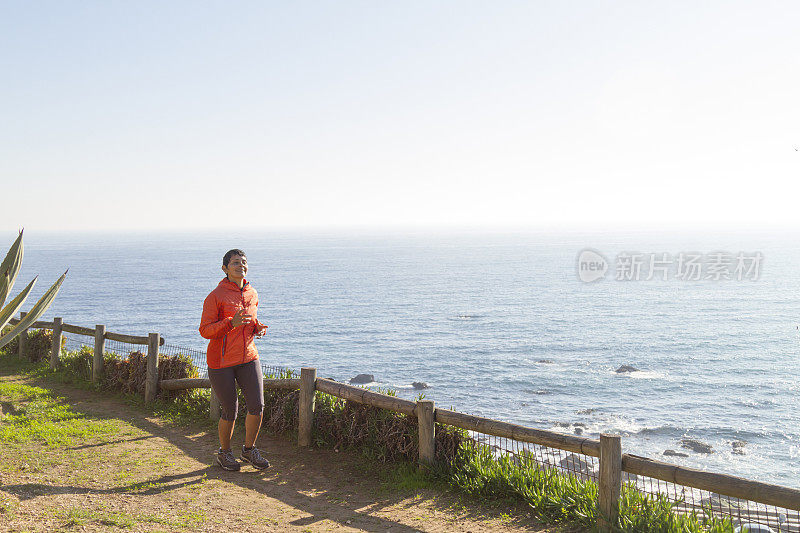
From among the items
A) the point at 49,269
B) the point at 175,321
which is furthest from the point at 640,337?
the point at 49,269

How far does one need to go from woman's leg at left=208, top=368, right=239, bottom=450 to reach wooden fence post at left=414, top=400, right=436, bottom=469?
2189 millimetres

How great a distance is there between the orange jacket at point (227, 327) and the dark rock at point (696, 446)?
2764cm

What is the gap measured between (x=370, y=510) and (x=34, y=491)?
3447 millimetres

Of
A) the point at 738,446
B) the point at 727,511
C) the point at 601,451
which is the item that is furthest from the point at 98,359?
the point at 738,446

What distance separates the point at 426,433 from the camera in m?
7.11

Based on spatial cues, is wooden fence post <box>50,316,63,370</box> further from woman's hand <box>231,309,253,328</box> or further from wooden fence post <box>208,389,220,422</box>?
woman's hand <box>231,309,253,328</box>

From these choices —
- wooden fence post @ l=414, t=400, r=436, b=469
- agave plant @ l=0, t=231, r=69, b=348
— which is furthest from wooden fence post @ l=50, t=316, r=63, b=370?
wooden fence post @ l=414, t=400, r=436, b=469

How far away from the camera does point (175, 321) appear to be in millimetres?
66438

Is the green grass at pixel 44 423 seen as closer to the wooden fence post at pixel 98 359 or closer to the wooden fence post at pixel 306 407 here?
the wooden fence post at pixel 98 359

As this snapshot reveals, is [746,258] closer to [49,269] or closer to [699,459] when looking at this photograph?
[699,459]

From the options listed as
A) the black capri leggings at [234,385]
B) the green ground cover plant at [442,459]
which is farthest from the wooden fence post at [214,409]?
the black capri leggings at [234,385]

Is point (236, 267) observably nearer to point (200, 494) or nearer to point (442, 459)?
point (200, 494)

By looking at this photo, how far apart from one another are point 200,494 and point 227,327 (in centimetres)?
179

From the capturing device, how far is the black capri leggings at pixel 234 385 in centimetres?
686
